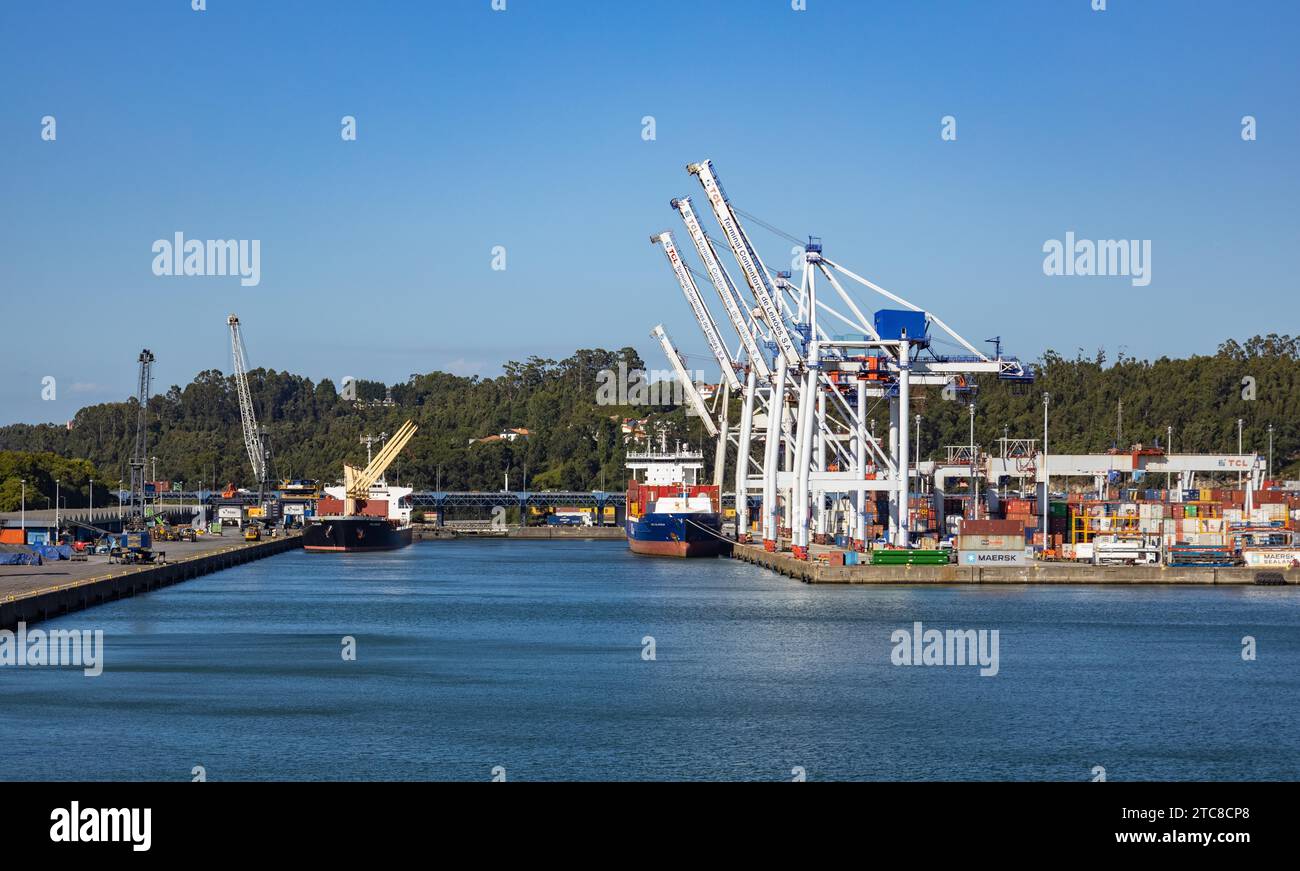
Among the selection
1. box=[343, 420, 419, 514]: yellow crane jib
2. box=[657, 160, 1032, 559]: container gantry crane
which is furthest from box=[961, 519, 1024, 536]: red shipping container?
box=[343, 420, 419, 514]: yellow crane jib

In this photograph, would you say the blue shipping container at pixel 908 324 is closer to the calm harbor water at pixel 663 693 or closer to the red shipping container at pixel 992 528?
the red shipping container at pixel 992 528

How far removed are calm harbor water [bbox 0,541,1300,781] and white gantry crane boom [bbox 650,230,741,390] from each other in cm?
3902

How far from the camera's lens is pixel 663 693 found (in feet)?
114

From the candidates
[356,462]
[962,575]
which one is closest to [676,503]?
[962,575]

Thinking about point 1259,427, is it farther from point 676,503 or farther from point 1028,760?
point 1028,760

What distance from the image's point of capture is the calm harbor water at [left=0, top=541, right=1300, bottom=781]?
87.4ft

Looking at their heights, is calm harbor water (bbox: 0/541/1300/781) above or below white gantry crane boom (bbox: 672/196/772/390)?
below

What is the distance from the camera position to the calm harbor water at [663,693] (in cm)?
2664

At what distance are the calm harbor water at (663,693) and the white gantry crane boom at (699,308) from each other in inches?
1536

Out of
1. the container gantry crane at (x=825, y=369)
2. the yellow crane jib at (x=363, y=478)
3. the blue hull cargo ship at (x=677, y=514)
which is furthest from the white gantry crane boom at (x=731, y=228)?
the yellow crane jib at (x=363, y=478)

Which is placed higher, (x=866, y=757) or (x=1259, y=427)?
(x=1259, y=427)

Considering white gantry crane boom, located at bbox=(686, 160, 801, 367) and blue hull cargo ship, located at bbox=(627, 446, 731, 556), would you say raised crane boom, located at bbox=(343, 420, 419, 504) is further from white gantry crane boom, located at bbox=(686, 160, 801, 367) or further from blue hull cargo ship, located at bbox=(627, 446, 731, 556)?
white gantry crane boom, located at bbox=(686, 160, 801, 367)
